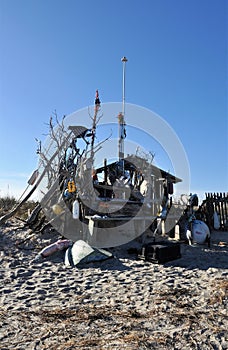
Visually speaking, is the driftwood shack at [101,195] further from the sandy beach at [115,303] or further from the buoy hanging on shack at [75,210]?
the sandy beach at [115,303]

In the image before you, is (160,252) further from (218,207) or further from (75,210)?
(218,207)

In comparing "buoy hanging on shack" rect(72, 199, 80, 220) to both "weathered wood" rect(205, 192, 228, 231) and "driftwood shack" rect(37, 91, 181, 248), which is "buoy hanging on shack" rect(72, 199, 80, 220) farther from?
"weathered wood" rect(205, 192, 228, 231)

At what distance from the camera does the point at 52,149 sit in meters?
14.2

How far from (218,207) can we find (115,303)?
10.5 m

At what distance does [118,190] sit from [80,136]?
365cm

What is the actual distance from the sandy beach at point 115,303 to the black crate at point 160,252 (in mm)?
206

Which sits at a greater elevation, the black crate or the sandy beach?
the black crate

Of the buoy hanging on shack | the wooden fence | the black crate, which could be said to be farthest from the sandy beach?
the wooden fence

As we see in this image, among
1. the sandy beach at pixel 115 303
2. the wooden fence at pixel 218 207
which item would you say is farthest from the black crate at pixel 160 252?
the wooden fence at pixel 218 207

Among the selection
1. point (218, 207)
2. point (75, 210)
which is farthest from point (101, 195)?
point (218, 207)

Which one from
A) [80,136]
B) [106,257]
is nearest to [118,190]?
[80,136]

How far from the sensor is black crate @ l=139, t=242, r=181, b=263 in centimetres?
774

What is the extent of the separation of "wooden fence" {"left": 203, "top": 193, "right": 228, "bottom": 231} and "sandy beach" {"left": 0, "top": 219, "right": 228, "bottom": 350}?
5099 mm

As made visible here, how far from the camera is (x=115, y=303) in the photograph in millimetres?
4691
